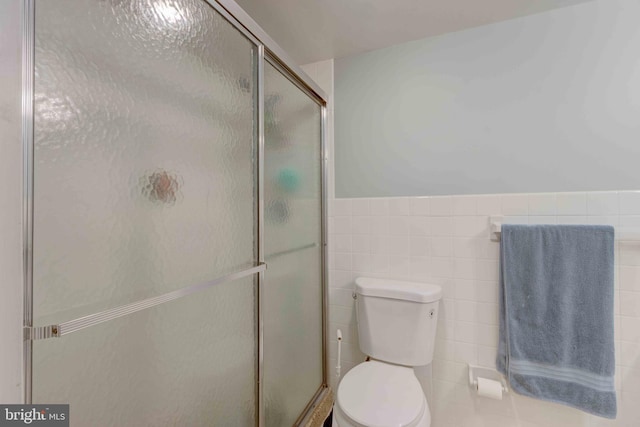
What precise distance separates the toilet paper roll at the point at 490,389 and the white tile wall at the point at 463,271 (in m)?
0.09

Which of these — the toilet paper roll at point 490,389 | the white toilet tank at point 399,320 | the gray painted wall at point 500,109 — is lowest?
the toilet paper roll at point 490,389

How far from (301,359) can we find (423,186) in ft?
3.71

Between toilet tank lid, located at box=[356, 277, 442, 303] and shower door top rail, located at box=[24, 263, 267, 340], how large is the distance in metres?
0.81

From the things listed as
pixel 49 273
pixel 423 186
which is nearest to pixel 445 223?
pixel 423 186

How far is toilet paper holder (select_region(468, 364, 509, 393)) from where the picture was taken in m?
1.39

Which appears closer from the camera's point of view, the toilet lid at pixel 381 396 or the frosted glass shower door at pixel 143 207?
the frosted glass shower door at pixel 143 207

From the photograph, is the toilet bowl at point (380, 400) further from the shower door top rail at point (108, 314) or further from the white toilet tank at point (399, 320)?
the shower door top rail at point (108, 314)

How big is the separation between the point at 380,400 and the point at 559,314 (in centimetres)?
89

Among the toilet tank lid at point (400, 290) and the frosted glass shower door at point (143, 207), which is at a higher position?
the frosted glass shower door at point (143, 207)

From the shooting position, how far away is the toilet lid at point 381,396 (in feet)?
3.43

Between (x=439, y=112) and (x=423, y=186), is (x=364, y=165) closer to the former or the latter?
(x=423, y=186)

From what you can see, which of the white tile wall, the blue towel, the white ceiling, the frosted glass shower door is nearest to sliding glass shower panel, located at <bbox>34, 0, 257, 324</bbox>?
the frosted glass shower door

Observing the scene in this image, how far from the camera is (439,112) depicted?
1.52 metres

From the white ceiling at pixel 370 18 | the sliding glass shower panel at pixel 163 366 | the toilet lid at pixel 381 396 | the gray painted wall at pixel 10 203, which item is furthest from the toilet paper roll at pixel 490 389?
the white ceiling at pixel 370 18
